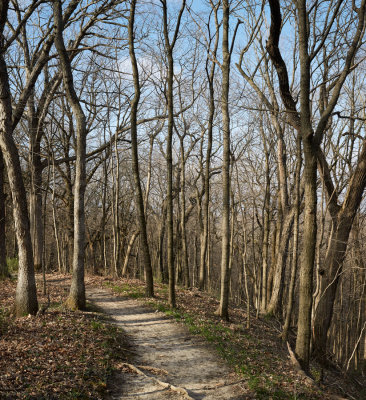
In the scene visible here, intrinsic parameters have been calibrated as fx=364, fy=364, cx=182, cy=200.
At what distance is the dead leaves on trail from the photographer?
204 inches

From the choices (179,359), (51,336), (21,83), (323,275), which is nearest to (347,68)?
(323,275)

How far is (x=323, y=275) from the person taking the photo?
10805 millimetres

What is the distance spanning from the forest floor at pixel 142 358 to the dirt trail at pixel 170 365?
0.06 ft

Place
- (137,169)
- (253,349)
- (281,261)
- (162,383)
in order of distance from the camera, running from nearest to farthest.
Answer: (162,383) → (253,349) → (137,169) → (281,261)

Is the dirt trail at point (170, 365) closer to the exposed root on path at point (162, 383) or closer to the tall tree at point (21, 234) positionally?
the exposed root on path at point (162, 383)

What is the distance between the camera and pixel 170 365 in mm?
7039

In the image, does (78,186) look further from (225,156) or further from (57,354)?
(57,354)

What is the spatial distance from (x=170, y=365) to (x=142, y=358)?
1.98 feet

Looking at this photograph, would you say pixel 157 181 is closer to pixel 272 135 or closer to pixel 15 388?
pixel 272 135

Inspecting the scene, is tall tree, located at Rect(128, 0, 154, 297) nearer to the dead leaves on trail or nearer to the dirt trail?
the dirt trail

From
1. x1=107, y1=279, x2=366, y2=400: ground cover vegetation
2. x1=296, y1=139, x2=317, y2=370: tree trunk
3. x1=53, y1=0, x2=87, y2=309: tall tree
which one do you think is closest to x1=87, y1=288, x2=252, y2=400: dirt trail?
x1=107, y1=279, x2=366, y2=400: ground cover vegetation

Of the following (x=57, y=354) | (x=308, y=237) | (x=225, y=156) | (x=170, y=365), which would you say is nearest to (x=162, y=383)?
(x=170, y=365)

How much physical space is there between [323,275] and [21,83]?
55.5 ft

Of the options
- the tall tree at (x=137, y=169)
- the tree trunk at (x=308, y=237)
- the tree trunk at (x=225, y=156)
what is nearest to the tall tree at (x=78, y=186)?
the tall tree at (x=137, y=169)
